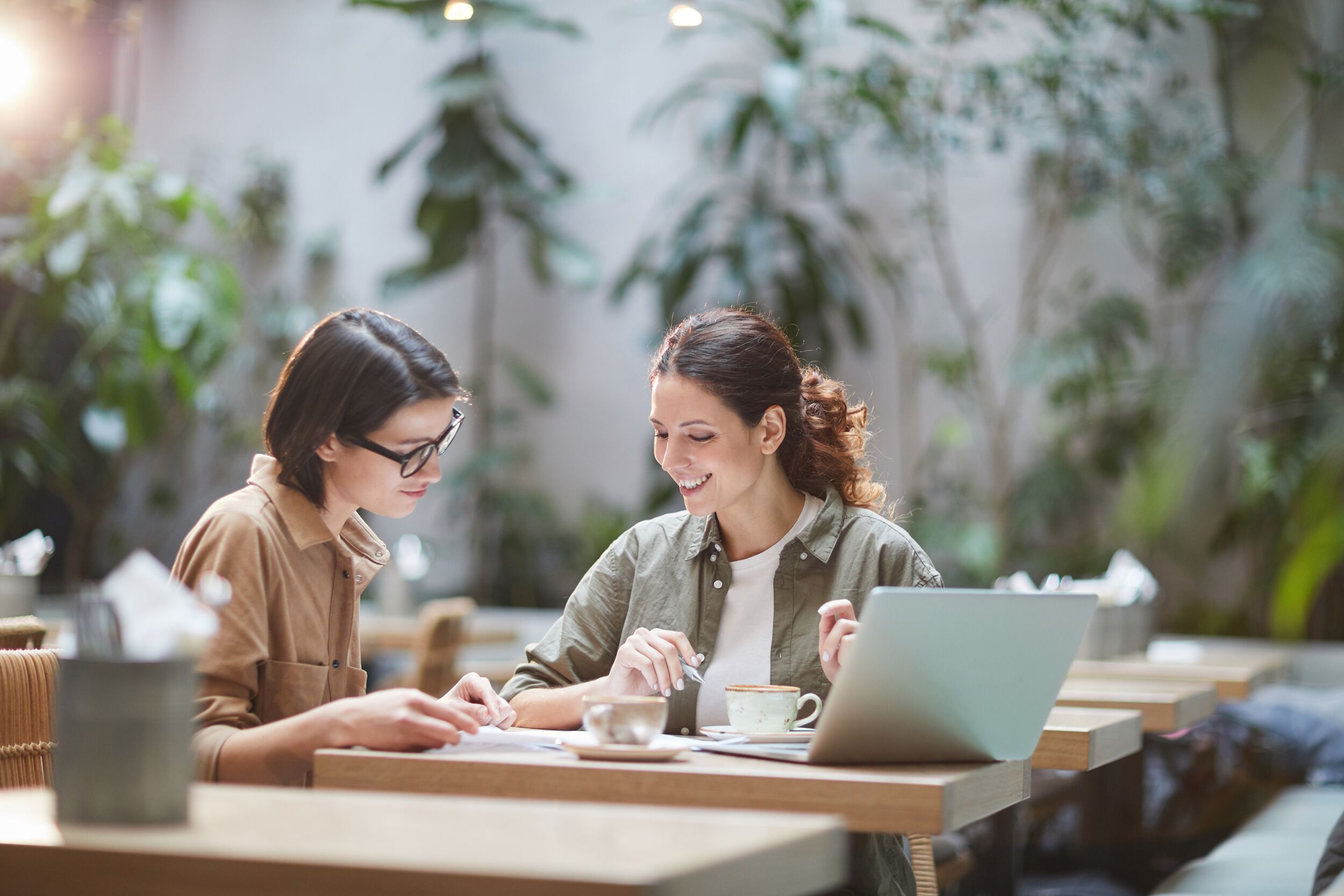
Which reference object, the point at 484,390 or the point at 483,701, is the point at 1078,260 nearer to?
the point at 484,390

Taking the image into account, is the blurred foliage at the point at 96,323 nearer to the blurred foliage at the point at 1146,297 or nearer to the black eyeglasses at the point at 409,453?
the blurred foliage at the point at 1146,297

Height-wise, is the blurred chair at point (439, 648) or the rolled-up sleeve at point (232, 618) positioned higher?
the rolled-up sleeve at point (232, 618)

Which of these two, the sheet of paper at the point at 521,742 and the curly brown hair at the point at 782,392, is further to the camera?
the curly brown hair at the point at 782,392

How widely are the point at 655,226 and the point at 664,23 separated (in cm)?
100

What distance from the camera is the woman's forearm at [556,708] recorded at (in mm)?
2076

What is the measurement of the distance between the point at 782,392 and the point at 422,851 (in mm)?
1440

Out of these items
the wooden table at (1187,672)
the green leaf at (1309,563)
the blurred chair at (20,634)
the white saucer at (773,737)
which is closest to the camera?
the white saucer at (773,737)

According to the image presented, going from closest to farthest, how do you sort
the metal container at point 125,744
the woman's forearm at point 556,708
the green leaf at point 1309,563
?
the metal container at point 125,744
the woman's forearm at point 556,708
the green leaf at point 1309,563

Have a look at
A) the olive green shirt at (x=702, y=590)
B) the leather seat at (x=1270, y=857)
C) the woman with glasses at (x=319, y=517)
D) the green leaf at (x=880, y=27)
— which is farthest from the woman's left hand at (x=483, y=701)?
the green leaf at (x=880, y=27)

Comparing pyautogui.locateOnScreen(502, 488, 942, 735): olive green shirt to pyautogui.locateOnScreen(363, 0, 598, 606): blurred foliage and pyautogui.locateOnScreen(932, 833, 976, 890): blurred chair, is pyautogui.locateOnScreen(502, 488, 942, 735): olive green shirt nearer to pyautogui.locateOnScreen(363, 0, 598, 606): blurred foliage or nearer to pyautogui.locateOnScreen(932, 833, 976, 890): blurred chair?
pyautogui.locateOnScreen(932, 833, 976, 890): blurred chair

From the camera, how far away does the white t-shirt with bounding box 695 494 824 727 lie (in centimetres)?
216

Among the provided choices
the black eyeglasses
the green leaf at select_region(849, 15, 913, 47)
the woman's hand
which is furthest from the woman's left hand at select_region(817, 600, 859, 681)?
the green leaf at select_region(849, 15, 913, 47)

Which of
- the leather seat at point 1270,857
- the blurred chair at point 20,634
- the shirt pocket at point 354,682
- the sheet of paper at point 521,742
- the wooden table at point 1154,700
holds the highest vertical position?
the blurred chair at point 20,634

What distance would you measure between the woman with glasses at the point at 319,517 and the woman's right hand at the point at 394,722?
100 mm
